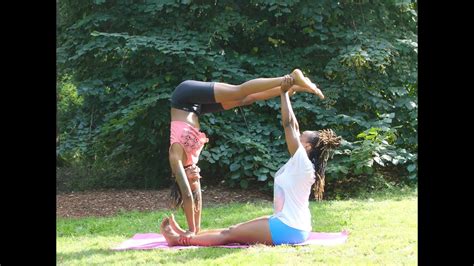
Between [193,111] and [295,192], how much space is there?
1.27m

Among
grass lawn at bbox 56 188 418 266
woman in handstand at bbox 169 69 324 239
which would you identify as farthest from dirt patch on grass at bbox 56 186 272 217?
woman in handstand at bbox 169 69 324 239

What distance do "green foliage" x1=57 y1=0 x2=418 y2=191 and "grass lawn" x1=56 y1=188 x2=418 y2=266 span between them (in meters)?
1.09

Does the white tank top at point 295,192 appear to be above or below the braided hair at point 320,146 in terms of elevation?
below

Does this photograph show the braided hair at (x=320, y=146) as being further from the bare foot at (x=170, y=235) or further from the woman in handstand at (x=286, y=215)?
the bare foot at (x=170, y=235)

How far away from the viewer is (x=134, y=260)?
16.1 ft

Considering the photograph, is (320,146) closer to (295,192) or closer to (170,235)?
(295,192)

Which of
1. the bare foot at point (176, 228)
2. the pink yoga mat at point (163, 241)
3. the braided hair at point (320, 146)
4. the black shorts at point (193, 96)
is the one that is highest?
the black shorts at point (193, 96)

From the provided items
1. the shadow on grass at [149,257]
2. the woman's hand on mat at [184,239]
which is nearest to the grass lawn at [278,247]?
the shadow on grass at [149,257]

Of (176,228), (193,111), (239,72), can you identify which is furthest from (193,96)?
(239,72)

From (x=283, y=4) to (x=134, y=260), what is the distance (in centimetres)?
537

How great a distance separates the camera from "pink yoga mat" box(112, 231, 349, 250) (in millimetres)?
5406

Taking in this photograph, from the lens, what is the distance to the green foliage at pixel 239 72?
9164 mm

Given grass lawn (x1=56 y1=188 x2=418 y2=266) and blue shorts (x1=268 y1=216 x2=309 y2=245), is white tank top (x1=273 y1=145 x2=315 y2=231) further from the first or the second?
grass lawn (x1=56 y1=188 x2=418 y2=266)
